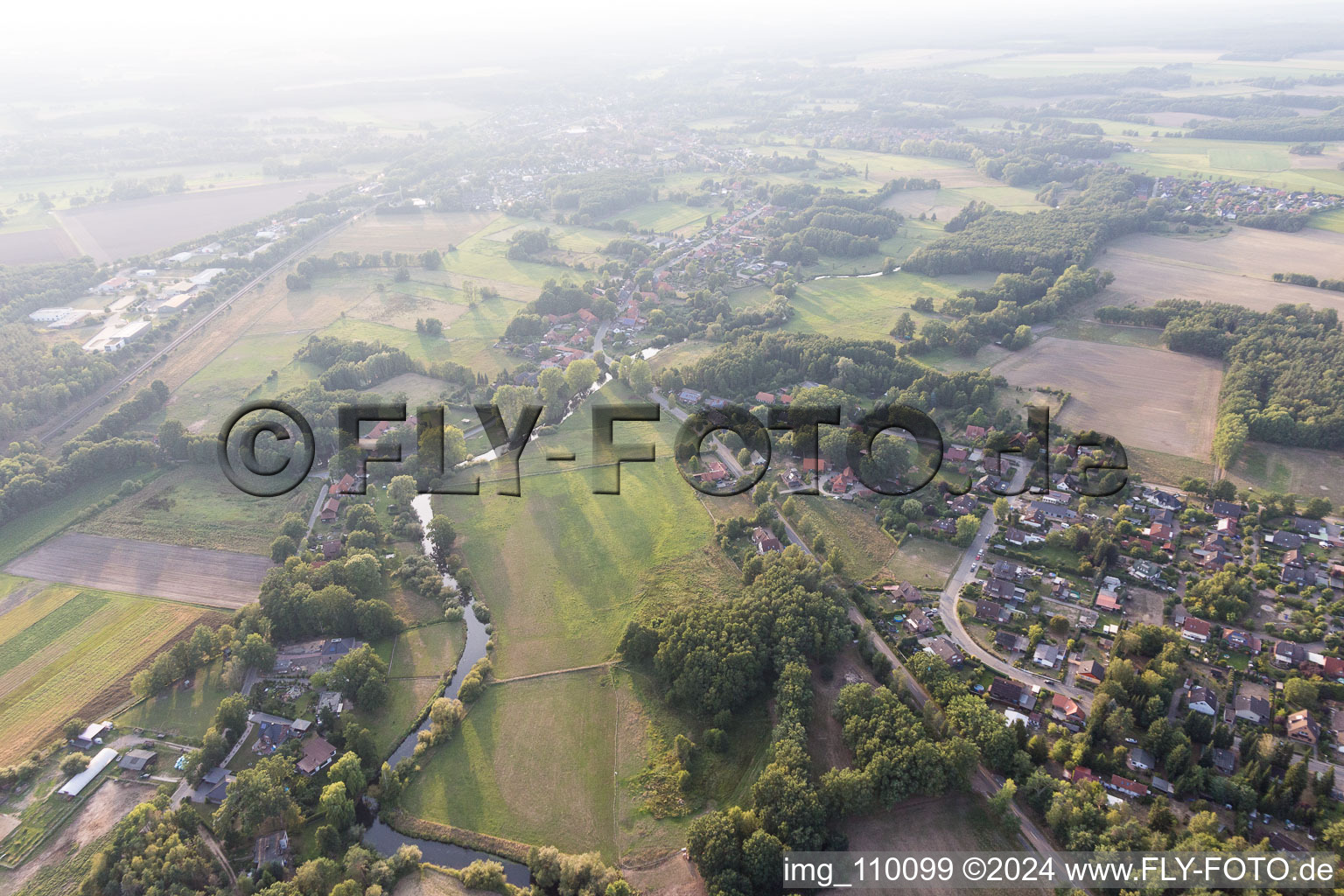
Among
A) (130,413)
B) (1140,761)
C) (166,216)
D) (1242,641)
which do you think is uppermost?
(166,216)

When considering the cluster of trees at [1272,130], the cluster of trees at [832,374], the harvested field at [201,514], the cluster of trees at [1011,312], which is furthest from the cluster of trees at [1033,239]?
the harvested field at [201,514]

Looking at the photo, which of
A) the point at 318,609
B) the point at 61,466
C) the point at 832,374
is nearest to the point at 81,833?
the point at 318,609

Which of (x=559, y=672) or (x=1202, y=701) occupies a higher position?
(x=1202, y=701)

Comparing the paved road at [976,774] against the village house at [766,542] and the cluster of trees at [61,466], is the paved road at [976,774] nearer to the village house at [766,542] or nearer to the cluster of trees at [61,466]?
the village house at [766,542]

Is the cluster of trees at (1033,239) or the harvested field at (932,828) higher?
the cluster of trees at (1033,239)

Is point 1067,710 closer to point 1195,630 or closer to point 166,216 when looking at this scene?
point 1195,630

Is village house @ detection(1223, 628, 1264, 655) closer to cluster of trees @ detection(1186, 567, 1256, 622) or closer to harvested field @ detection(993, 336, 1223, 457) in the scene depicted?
cluster of trees @ detection(1186, 567, 1256, 622)

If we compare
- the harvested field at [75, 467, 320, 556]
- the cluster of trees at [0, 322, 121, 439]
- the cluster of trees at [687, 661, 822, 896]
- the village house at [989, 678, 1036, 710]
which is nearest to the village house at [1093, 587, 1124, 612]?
the village house at [989, 678, 1036, 710]
